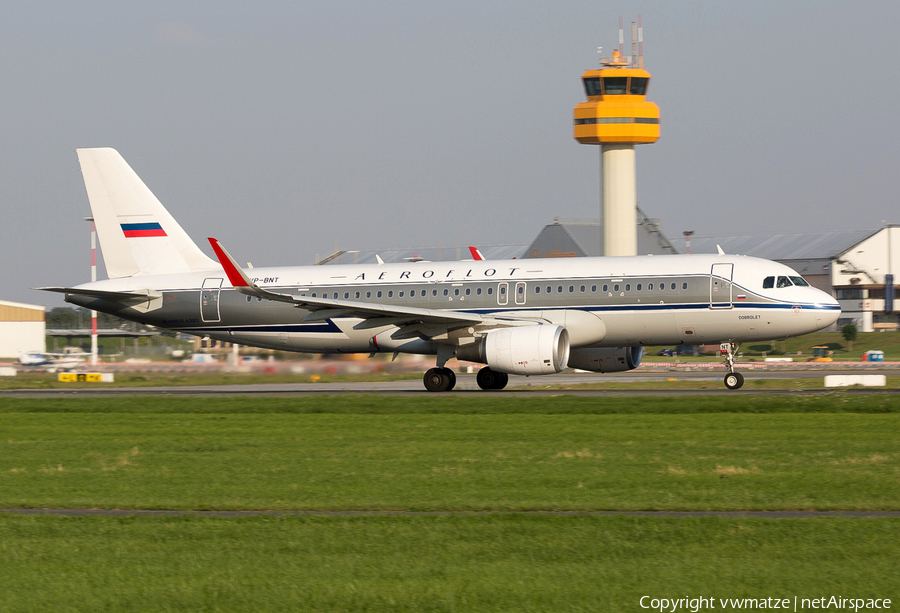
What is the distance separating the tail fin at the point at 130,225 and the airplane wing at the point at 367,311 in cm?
566

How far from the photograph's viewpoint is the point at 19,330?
83062 mm

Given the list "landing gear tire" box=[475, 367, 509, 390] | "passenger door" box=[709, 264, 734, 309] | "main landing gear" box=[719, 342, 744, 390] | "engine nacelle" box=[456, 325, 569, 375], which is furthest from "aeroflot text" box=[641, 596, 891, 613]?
"landing gear tire" box=[475, 367, 509, 390]

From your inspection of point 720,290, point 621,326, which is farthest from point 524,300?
point 720,290

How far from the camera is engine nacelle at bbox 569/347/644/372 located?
104 feet

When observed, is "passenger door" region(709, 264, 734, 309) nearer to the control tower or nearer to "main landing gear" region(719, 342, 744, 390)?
"main landing gear" region(719, 342, 744, 390)

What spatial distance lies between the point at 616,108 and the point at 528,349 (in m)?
61.5

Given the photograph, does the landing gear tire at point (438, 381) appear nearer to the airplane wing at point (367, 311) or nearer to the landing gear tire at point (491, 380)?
the landing gear tire at point (491, 380)

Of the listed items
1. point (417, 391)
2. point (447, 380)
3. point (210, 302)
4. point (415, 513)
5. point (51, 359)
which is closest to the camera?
point (415, 513)

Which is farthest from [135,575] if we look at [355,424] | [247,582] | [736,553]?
[355,424]

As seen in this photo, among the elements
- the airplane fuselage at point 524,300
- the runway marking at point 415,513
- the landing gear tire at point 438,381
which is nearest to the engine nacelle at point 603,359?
the airplane fuselage at point 524,300

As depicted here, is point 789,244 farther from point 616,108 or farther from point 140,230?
point 140,230

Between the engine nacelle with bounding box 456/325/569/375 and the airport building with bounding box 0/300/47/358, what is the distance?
63664 millimetres

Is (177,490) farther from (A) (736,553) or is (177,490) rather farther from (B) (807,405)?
(B) (807,405)

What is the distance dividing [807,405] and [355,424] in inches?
396
